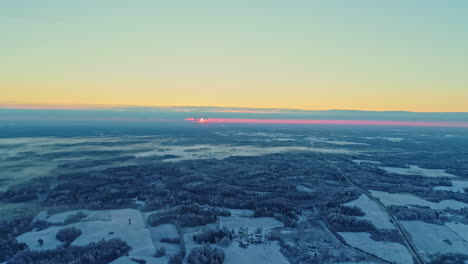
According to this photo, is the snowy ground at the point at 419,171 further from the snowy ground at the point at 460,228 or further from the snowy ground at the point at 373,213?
the snowy ground at the point at 460,228

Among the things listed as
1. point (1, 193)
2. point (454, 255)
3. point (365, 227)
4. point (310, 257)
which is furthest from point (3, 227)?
point (454, 255)

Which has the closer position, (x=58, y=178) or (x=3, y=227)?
(x=3, y=227)

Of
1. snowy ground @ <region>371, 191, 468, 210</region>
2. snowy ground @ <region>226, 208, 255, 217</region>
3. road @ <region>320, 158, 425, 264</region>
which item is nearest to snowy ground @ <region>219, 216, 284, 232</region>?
snowy ground @ <region>226, 208, 255, 217</region>

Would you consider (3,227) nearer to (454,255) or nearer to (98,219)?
(98,219)

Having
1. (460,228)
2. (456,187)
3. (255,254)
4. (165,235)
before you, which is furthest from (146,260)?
(456,187)

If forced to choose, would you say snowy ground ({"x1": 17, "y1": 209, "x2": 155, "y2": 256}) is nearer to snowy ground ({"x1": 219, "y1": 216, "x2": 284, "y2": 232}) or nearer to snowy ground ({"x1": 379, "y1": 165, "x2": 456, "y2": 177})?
snowy ground ({"x1": 219, "y1": 216, "x2": 284, "y2": 232})

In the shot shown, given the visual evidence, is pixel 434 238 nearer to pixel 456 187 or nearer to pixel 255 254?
pixel 255 254
